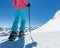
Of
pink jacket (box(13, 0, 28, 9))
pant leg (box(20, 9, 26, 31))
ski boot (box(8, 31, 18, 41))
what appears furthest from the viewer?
pant leg (box(20, 9, 26, 31))

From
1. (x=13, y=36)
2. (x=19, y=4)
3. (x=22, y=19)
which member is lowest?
(x=13, y=36)

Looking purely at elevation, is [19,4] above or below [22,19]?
above

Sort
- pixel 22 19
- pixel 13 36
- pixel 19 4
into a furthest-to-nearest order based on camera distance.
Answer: pixel 22 19, pixel 19 4, pixel 13 36

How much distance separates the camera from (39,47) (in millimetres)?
8211

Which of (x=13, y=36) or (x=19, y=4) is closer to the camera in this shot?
(x=13, y=36)

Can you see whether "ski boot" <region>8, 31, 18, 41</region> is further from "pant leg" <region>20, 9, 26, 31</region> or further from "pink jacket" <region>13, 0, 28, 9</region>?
"pink jacket" <region>13, 0, 28, 9</region>

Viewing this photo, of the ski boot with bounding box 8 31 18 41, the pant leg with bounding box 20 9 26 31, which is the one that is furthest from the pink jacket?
the ski boot with bounding box 8 31 18 41

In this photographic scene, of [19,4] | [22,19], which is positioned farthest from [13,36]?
[19,4]

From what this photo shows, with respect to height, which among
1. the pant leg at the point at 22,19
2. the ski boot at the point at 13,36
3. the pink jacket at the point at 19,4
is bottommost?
the ski boot at the point at 13,36

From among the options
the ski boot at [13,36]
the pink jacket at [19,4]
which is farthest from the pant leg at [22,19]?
the ski boot at [13,36]

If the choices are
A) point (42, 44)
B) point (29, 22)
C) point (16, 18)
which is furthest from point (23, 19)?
point (42, 44)

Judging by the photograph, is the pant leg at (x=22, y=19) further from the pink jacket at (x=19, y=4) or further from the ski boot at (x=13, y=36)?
the ski boot at (x=13, y=36)

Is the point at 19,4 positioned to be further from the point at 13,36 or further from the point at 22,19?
the point at 13,36

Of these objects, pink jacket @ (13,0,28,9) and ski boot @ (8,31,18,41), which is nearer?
ski boot @ (8,31,18,41)
